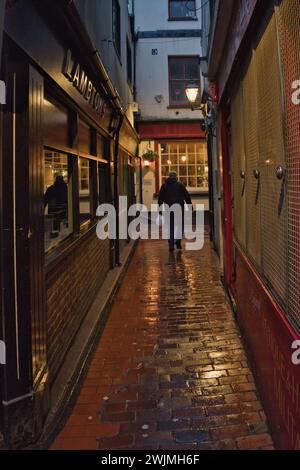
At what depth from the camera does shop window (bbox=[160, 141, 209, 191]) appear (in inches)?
682

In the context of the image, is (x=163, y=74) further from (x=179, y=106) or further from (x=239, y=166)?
(x=239, y=166)

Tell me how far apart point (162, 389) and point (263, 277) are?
4.04 feet

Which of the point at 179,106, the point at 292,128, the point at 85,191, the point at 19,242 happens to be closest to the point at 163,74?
the point at 179,106

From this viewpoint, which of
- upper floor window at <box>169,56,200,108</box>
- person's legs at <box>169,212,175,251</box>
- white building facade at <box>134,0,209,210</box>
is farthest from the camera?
upper floor window at <box>169,56,200,108</box>

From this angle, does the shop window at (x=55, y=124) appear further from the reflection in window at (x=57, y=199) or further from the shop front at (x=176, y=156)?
the shop front at (x=176, y=156)

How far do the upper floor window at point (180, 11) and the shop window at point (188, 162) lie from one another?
4.69 m

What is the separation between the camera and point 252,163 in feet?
11.8

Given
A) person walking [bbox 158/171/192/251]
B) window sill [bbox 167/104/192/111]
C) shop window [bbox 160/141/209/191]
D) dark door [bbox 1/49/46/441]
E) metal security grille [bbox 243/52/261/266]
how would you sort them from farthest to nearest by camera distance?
shop window [bbox 160/141/209/191], window sill [bbox 167/104/192/111], person walking [bbox 158/171/192/251], metal security grille [bbox 243/52/261/266], dark door [bbox 1/49/46/441]

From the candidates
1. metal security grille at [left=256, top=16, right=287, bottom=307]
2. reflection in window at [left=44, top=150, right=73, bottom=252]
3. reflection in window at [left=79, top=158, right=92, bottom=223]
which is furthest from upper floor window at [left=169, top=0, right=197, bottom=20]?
metal security grille at [left=256, top=16, right=287, bottom=307]

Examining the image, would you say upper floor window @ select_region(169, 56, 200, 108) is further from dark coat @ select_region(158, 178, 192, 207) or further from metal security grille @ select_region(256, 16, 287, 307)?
metal security grille @ select_region(256, 16, 287, 307)

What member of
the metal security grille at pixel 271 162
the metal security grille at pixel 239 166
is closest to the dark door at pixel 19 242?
the metal security grille at pixel 271 162

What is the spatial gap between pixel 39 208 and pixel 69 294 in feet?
4.85

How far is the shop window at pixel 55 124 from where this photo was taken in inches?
145

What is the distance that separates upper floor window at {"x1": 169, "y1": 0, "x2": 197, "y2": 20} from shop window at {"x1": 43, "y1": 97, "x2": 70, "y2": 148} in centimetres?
1413
